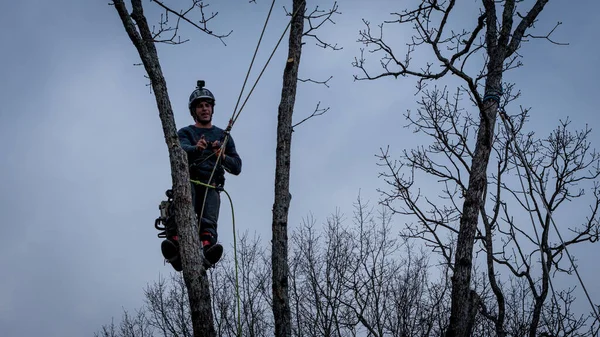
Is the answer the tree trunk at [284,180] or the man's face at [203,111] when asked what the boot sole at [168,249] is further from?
the man's face at [203,111]

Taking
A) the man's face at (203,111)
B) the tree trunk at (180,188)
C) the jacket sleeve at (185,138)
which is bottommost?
the tree trunk at (180,188)

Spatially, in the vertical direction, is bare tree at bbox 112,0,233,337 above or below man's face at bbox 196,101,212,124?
below

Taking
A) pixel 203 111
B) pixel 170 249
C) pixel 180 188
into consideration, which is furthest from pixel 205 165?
pixel 180 188

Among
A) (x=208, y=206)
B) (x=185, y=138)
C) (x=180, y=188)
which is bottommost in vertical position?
(x=180, y=188)

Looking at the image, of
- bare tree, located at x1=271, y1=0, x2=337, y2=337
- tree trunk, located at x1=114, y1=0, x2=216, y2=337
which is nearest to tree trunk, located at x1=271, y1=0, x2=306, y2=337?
bare tree, located at x1=271, y1=0, x2=337, y2=337

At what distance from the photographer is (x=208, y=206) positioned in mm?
5895

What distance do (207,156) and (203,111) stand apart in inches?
18.7

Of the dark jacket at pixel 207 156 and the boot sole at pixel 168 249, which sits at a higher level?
the dark jacket at pixel 207 156

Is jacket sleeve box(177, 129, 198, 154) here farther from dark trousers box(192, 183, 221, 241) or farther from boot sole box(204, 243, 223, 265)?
boot sole box(204, 243, 223, 265)

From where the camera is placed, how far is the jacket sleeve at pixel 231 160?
19.6 ft

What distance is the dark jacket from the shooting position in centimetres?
584

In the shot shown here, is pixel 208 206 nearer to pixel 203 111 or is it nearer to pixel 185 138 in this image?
pixel 185 138

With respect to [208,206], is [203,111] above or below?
above

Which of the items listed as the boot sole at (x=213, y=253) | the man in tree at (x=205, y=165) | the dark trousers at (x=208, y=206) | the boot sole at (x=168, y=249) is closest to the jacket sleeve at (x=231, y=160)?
the man in tree at (x=205, y=165)
